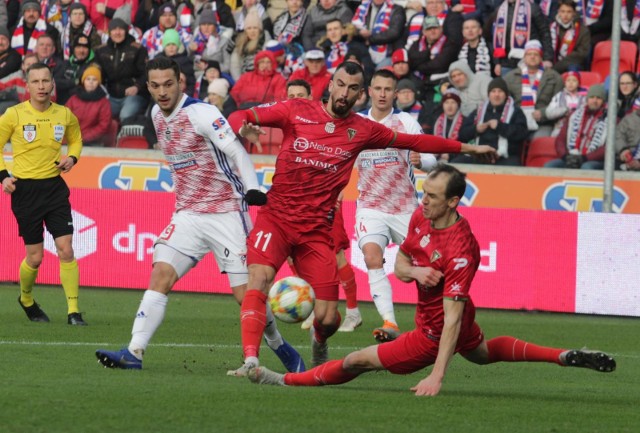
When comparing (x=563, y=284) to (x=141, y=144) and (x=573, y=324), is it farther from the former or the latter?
(x=141, y=144)

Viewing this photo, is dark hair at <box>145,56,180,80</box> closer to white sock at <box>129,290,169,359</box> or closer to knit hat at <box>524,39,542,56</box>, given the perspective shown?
white sock at <box>129,290,169,359</box>

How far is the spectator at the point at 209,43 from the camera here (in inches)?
836

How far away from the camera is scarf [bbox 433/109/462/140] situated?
18672mm

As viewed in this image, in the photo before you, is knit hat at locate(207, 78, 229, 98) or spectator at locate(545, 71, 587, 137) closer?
spectator at locate(545, 71, 587, 137)

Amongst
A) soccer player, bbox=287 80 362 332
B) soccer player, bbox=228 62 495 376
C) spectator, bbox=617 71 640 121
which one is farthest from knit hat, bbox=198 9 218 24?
soccer player, bbox=228 62 495 376

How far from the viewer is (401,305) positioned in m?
16.7

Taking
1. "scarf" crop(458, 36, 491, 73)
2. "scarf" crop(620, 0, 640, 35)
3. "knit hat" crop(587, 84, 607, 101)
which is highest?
"scarf" crop(620, 0, 640, 35)

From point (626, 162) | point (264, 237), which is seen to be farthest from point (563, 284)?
point (264, 237)

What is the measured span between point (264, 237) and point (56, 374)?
5.59 ft

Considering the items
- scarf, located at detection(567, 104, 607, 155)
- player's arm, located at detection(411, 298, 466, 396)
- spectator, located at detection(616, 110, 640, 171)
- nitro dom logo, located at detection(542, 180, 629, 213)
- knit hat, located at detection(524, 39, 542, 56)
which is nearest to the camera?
player's arm, located at detection(411, 298, 466, 396)

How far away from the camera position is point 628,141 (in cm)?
1811

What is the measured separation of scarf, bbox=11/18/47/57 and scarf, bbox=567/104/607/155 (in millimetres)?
9525

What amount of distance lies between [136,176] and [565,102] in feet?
21.2

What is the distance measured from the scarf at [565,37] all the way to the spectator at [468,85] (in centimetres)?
135
